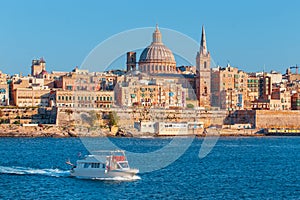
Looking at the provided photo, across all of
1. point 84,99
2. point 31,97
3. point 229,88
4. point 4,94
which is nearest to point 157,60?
point 229,88

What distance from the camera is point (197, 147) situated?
46.4 m

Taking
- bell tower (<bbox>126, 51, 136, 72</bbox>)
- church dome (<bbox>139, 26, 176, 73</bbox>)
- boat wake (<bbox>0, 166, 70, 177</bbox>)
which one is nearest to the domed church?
church dome (<bbox>139, 26, 176, 73</bbox>)

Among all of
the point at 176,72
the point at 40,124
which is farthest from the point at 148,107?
the point at 176,72

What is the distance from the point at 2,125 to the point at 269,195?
38005mm

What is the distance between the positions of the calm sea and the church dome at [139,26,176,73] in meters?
58.0

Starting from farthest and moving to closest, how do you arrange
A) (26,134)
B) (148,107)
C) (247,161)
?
1. (148,107)
2. (26,134)
3. (247,161)

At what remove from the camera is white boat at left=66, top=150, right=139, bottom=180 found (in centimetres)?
2638

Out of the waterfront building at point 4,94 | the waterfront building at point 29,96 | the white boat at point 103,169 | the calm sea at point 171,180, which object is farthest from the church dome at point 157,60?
the white boat at point 103,169

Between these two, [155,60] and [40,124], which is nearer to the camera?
[40,124]

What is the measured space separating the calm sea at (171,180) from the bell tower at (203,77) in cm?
4272

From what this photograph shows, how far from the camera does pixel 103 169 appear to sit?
1042 inches

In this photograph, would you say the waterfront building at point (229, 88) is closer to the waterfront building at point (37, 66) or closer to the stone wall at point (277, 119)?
the stone wall at point (277, 119)

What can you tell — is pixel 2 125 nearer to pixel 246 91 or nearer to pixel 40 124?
pixel 40 124

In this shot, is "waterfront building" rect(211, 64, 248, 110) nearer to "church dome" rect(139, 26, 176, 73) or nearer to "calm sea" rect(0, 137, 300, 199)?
"church dome" rect(139, 26, 176, 73)
